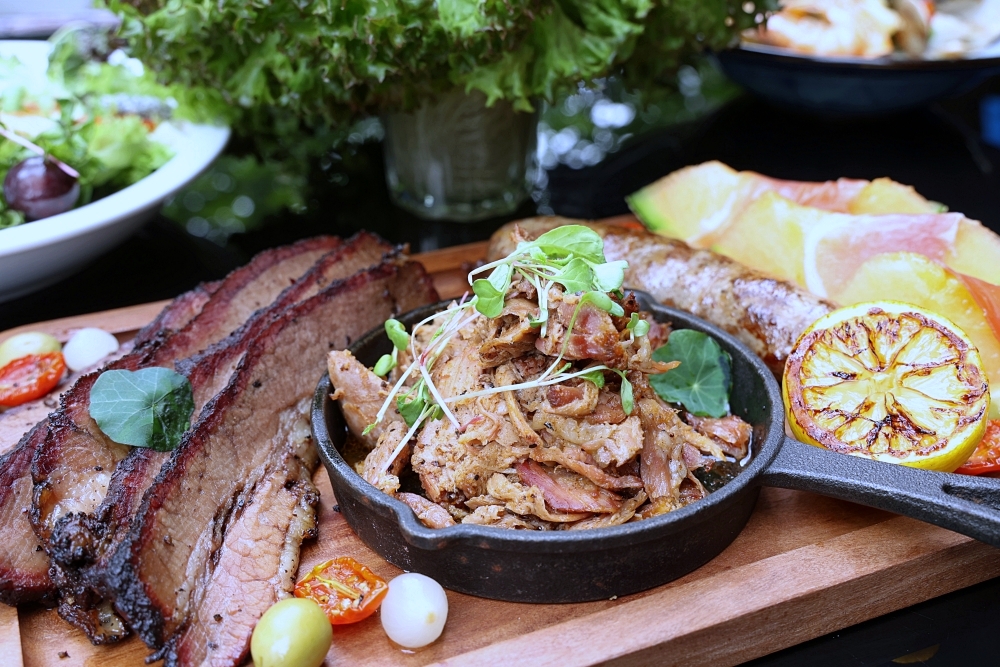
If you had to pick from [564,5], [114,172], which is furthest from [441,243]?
[114,172]

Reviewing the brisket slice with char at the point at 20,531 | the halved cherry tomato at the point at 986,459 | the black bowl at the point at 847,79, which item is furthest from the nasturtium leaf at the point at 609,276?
the black bowl at the point at 847,79

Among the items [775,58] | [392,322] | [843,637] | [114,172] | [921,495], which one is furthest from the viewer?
[775,58]

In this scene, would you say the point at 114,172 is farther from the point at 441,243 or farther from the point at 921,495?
the point at 921,495

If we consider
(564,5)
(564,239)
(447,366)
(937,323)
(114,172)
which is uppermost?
(564,5)

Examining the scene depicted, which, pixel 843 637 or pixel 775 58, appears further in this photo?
pixel 775 58

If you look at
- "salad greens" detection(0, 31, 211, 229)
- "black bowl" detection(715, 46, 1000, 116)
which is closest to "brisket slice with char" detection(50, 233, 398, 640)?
"salad greens" detection(0, 31, 211, 229)

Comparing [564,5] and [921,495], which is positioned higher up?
[564,5]

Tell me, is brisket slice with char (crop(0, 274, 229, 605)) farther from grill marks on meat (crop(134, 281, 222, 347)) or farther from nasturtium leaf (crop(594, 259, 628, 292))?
nasturtium leaf (crop(594, 259, 628, 292))
